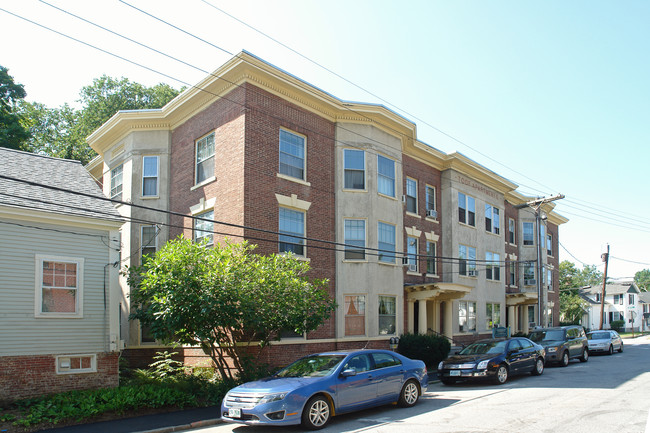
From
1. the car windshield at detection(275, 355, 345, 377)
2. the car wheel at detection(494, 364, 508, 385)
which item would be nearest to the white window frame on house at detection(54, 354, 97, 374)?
the car windshield at detection(275, 355, 345, 377)

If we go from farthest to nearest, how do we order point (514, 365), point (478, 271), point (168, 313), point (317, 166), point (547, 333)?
point (478, 271) → point (547, 333) → point (317, 166) → point (514, 365) → point (168, 313)

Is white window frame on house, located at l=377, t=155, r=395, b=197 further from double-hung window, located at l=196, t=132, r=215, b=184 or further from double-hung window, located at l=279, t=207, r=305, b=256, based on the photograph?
double-hung window, located at l=196, t=132, r=215, b=184

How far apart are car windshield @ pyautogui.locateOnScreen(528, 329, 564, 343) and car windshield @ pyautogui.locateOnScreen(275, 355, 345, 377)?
14333 mm

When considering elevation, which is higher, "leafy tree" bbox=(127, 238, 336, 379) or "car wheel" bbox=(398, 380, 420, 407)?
"leafy tree" bbox=(127, 238, 336, 379)

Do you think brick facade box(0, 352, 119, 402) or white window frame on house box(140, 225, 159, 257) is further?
white window frame on house box(140, 225, 159, 257)

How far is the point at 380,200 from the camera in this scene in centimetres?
2152

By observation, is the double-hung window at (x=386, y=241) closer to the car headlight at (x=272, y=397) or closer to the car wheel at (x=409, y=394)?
the car wheel at (x=409, y=394)

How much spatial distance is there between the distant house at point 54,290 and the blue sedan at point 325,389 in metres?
5.70

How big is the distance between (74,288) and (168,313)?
3116 mm

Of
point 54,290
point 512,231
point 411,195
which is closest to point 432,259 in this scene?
point 411,195

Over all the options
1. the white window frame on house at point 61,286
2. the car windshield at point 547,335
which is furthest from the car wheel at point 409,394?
the car windshield at point 547,335

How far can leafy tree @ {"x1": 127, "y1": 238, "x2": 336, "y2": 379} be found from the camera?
13.1m

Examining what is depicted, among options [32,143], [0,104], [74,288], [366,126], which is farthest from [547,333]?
[32,143]

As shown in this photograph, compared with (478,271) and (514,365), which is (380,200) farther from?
(478,271)
